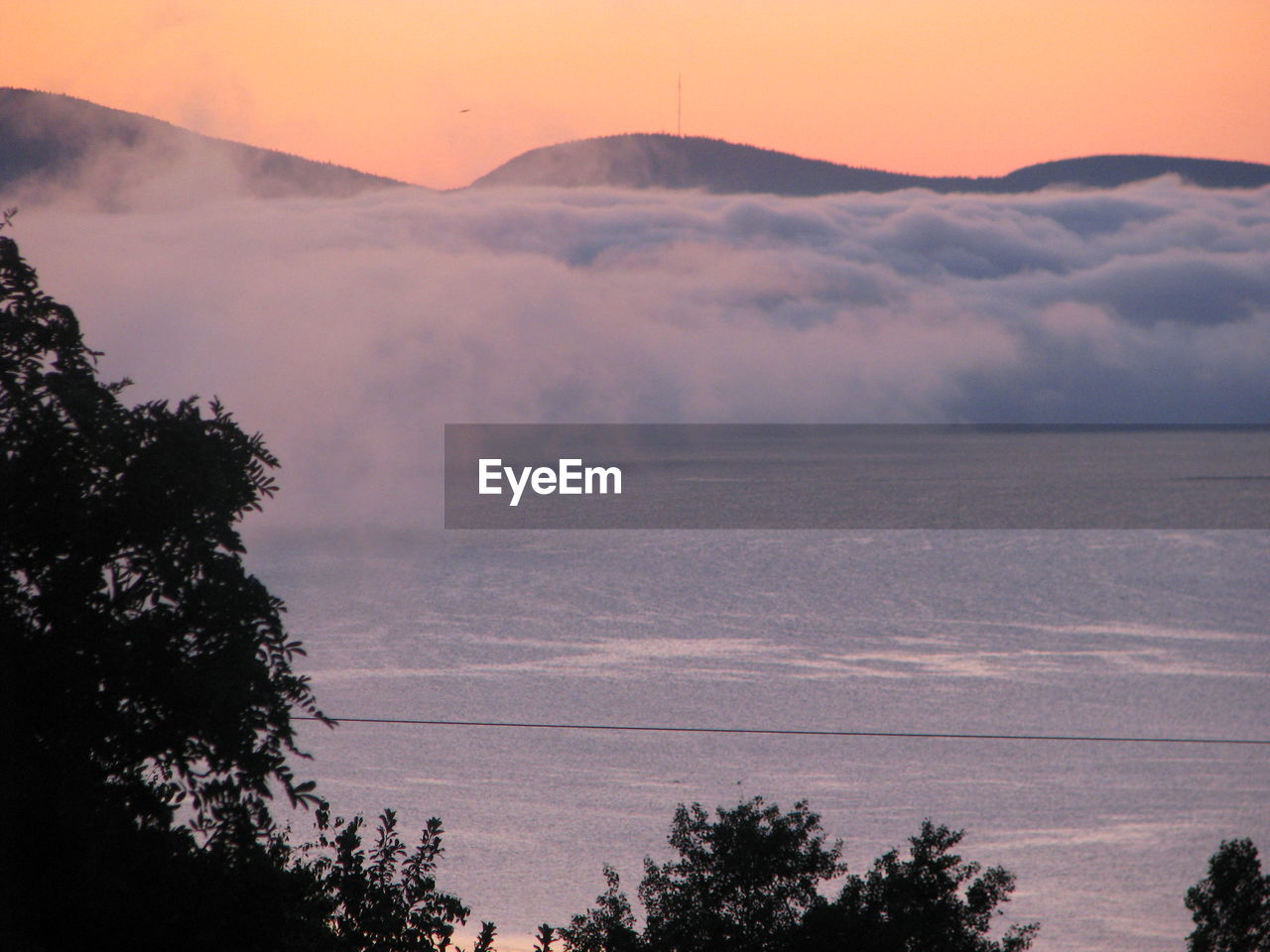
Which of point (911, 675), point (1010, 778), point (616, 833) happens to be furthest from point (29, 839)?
point (911, 675)

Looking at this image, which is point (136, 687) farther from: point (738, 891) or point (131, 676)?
point (738, 891)

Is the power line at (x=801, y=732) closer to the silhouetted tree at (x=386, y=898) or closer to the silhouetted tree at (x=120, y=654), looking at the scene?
the silhouetted tree at (x=386, y=898)

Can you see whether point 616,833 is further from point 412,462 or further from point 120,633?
point 412,462

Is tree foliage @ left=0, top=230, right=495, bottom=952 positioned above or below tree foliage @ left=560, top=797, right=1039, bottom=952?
above

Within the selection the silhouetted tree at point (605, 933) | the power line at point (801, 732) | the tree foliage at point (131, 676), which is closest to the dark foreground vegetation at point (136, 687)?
the tree foliage at point (131, 676)

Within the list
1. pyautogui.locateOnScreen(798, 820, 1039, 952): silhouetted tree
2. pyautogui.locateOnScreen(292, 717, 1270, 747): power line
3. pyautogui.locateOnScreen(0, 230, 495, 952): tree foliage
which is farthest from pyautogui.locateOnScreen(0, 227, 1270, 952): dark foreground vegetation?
pyautogui.locateOnScreen(292, 717, 1270, 747): power line

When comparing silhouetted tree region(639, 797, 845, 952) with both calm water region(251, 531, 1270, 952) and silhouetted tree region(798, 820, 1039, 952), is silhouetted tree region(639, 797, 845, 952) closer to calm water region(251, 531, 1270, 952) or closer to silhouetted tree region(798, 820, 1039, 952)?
silhouetted tree region(798, 820, 1039, 952)
